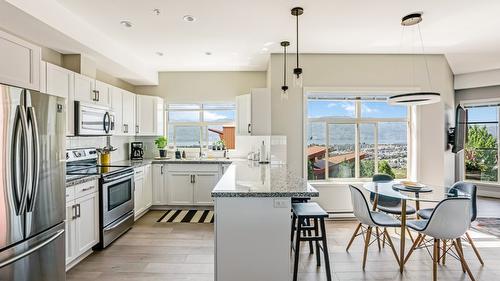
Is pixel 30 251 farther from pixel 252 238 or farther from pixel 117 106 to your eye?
pixel 117 106

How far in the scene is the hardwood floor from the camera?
2.65 metres

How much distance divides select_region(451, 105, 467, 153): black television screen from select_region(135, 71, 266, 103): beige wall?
3.89 m

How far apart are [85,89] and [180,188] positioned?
2270mm

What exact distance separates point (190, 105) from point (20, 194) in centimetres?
408

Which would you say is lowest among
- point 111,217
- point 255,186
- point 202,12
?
point 111,217

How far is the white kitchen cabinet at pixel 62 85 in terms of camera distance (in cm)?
288

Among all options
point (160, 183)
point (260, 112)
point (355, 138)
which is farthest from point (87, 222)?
point (355, 138)

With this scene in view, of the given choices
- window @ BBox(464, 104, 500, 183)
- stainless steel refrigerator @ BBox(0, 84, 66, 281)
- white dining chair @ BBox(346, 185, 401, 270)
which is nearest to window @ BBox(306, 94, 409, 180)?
white dining chair @ BBox(346, 185, 401, 270)

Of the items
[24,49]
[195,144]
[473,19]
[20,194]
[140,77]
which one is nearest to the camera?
[20,194]

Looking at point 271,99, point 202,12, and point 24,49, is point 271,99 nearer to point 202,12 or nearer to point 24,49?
point 202,12

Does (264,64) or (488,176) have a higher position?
(264,64)

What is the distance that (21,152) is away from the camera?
6.13 feet

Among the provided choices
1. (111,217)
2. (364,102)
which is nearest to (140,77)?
(111,217)

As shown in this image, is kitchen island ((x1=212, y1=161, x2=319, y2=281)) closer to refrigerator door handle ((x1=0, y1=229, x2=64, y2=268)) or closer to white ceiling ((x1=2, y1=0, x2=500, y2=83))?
refrigerator door handle ((x1=0, y1=229, x2=64, y2=268))
